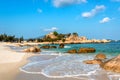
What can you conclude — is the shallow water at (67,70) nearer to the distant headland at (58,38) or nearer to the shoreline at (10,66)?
the shoreline at (10,66)

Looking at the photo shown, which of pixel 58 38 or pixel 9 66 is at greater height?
pixel 58 38

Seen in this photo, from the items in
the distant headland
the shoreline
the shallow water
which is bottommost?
the shallow water

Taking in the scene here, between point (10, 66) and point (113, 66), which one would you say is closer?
point (113, 66)

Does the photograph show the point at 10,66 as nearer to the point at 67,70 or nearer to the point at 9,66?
the point at 9,66

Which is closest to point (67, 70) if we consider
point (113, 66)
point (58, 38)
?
point (113, 66)

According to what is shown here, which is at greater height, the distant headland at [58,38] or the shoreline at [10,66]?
the distant headland at [58,38]

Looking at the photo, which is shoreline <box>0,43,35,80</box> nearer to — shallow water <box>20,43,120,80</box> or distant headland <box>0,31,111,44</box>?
shallow water <box>20,43,120,80</box>

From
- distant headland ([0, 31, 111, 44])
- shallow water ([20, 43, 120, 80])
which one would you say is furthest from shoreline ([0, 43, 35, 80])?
distant headland ([0, 31, 111, 44])

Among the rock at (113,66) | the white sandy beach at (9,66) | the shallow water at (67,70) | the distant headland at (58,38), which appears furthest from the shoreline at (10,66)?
the distant headland at (58,38)

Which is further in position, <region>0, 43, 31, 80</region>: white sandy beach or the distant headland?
the distant headland

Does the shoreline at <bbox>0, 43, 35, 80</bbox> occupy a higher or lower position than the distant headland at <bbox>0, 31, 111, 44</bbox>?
lower

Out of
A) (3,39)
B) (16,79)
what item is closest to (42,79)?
(16,79)

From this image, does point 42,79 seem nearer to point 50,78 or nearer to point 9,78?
point 50,78

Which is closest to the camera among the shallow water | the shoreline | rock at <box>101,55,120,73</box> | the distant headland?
the shoreline
